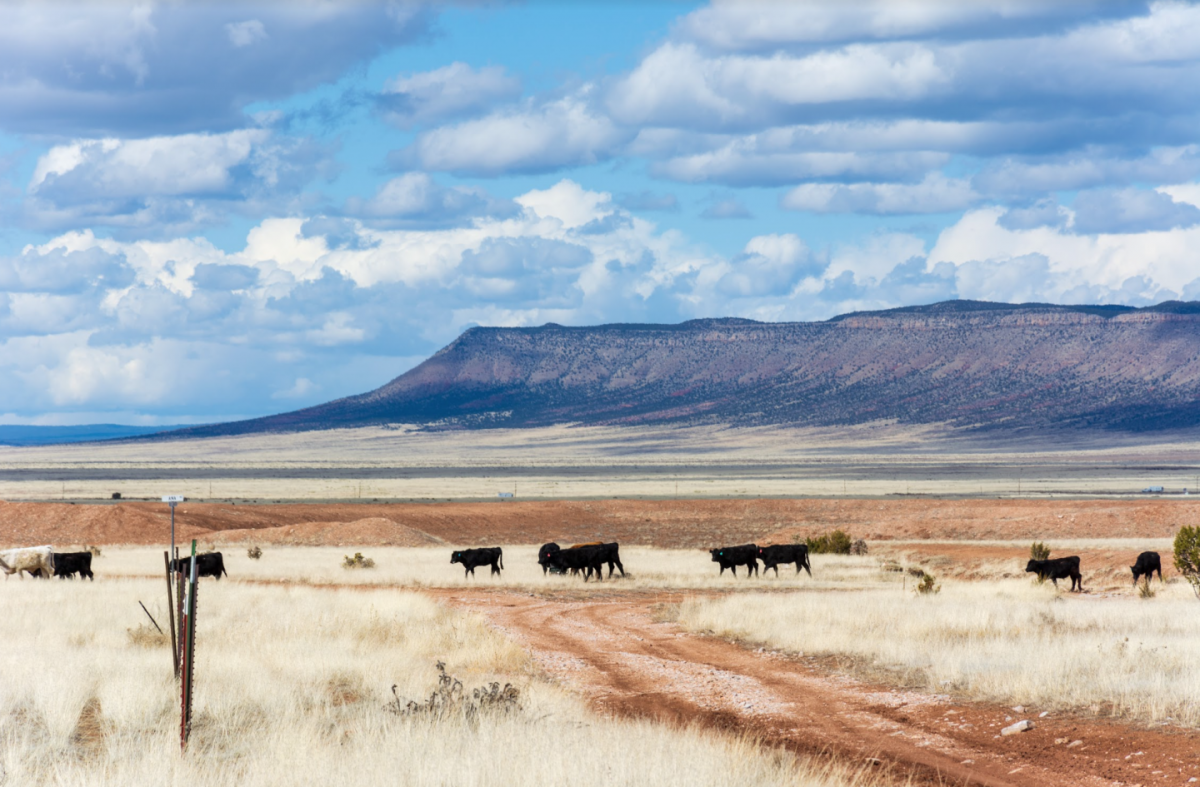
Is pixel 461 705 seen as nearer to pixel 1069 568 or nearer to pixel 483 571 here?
pixel 1069 568

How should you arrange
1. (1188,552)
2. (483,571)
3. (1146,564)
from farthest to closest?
(483,571), (1146,564), (1188,552)

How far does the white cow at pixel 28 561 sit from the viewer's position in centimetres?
2967

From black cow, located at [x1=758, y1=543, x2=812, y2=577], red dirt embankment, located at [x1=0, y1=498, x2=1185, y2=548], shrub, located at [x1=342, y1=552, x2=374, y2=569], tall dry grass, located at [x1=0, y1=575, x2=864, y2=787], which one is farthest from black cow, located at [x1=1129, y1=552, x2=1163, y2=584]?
red dirt embankment, located at [x1=0, y1=498, x2=1185, y2=548]

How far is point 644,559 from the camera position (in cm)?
4375

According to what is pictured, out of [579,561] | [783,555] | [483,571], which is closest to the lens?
[579,561]

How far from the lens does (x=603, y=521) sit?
2680 inches

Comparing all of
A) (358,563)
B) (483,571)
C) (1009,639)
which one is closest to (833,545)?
(483,571)

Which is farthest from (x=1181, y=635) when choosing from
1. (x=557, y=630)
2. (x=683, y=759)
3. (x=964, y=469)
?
(x=964, y=469)

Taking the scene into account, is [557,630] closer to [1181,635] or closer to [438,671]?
[438,671]

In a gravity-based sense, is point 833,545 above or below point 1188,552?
below

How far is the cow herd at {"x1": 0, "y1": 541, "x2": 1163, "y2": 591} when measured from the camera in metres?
29.7

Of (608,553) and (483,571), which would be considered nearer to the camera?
(608,553)

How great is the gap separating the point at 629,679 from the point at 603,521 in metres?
53.2

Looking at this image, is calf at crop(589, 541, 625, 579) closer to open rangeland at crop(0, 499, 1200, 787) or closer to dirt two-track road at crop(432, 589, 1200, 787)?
open rangeland at crop(0, 499, 1200, 787)
